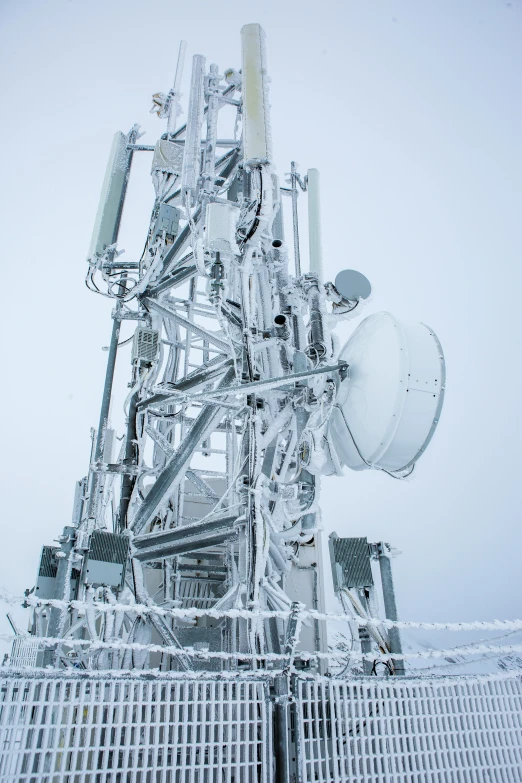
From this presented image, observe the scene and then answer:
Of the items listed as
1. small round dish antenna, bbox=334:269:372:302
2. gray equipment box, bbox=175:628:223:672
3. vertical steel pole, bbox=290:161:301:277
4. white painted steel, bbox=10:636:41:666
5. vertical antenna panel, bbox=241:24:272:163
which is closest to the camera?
vertical antenna panel, bbox=241:24:272:163

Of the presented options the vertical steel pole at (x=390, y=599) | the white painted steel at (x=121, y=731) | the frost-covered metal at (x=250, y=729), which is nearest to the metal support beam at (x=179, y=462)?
the vertical steel pole at (x=390, y=599)

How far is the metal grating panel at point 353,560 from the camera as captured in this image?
715 centimetres

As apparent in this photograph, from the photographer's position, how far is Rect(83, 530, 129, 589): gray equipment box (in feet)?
23.1

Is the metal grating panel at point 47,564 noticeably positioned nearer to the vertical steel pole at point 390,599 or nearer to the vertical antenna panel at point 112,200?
the vertical steel pole at point 390,599

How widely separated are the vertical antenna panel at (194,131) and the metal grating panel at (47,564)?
21.0ft

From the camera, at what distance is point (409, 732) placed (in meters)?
4.14

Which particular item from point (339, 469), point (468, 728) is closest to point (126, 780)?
point (468, 728)

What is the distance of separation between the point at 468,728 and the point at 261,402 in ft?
14.9

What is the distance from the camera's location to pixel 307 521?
794cm

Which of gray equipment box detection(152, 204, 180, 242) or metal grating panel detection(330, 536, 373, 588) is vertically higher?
gray equipment box detection(152, 204, 180, 242)

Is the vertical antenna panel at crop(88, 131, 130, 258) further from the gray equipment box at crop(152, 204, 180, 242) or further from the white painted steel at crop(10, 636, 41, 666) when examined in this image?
the white painted steel at crop(10, 636, 41, 666)

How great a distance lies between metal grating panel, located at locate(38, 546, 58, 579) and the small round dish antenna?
6378 mm

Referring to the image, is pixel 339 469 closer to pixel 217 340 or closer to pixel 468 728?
pixel 217 340

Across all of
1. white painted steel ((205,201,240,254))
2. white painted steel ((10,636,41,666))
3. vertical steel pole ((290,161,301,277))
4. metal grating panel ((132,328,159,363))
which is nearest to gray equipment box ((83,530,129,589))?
metal grating panel ((132,328,159,363))
